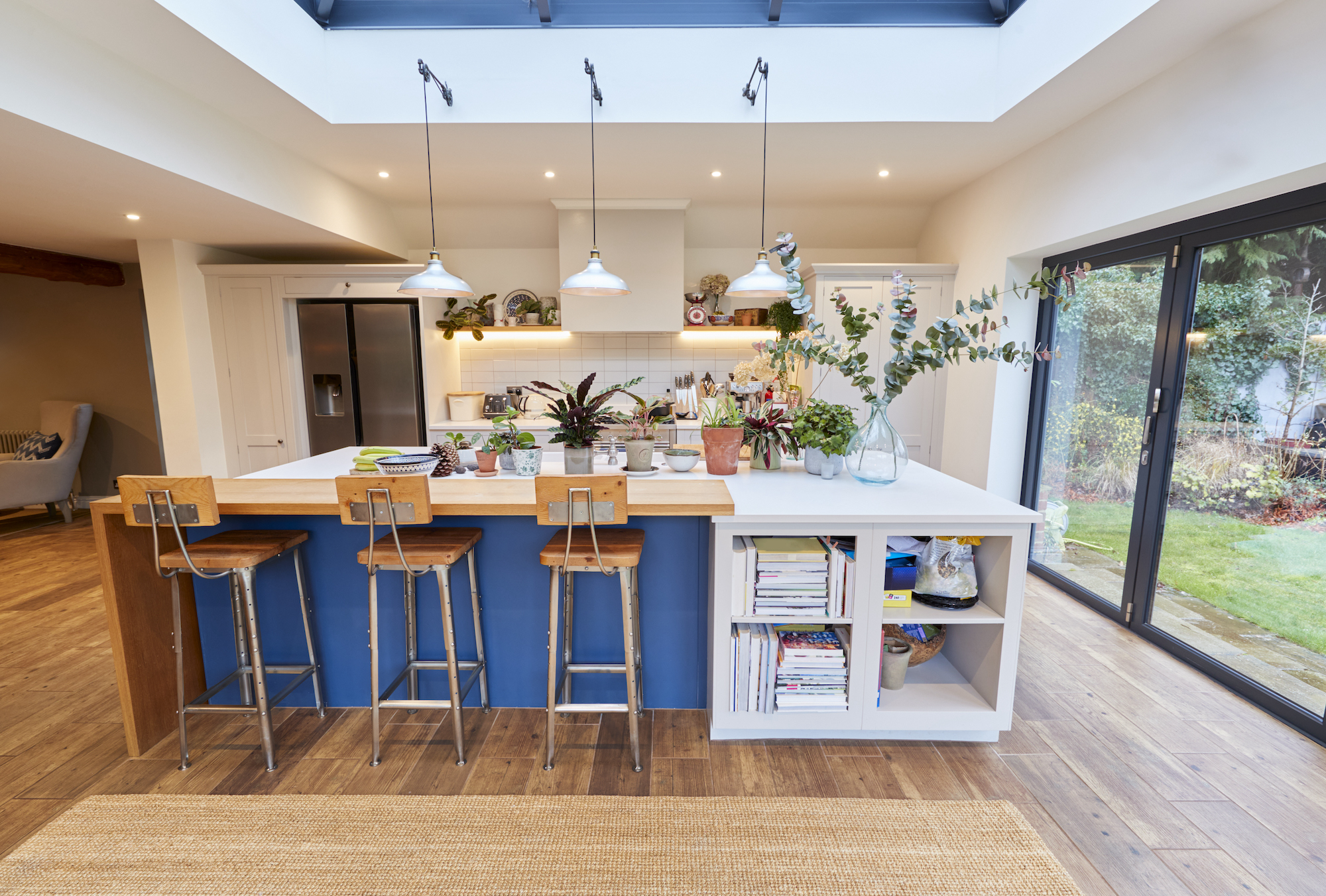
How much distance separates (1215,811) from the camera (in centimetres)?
174

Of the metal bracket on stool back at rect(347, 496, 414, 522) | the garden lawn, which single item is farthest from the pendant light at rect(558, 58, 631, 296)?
the garden lawn

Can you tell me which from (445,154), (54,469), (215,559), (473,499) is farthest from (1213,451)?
(54,469)

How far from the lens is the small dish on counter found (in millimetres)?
2475

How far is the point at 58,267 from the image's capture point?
4.53 metres

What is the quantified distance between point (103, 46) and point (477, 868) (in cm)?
336

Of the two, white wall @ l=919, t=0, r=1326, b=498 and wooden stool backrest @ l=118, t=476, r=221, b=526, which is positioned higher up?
white wall @ l=919, t=0, r=1326, b=498

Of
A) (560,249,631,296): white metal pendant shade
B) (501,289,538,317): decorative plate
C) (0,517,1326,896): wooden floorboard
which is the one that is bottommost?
(0,517,1326,896): wooden floorboard

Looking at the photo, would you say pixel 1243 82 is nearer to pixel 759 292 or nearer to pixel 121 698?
pixel 759 292

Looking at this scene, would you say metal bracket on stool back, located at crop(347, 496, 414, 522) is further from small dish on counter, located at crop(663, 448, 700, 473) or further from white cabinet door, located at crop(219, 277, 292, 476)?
white cabinet door, located at crop(219, 277, 292, 476)

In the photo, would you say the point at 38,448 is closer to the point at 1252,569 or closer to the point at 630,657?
the point at 630,657

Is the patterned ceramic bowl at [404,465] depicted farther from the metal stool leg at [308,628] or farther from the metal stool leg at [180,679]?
the metal stool leg at [180,679]

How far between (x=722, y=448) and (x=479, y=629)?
1.21m

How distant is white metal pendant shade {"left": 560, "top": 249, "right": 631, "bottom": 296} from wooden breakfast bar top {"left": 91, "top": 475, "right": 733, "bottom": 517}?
92 centimetres

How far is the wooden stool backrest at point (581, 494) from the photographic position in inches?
70.2
